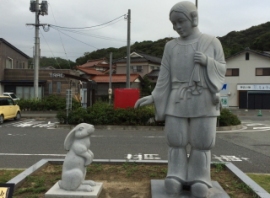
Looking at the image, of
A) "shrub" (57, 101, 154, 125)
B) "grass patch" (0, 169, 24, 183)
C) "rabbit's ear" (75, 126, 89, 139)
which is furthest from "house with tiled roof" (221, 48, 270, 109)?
"rabbit's ear" (75, 126, 89, 139)

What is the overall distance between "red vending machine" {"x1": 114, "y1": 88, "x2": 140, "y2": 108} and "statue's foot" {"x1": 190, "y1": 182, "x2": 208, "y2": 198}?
38.7 ft

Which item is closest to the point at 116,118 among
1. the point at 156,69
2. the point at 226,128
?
the point at 226,128

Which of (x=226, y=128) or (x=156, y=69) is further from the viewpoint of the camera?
(x=156, y=69)

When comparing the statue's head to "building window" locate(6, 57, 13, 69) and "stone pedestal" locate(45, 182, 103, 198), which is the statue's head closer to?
"stone pedestal" locate(45, 182, 103, 198)

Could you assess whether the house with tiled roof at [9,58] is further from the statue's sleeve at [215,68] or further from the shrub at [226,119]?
the statue's sleeve at [215,68]

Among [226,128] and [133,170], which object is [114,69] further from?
[133,170]

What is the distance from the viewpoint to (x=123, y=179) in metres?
5.31

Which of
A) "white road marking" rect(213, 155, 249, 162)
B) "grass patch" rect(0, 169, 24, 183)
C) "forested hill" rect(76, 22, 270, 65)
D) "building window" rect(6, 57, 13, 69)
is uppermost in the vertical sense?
"forested hill" rect(76, 22, 270, 65)

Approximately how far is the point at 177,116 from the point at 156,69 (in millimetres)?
38895

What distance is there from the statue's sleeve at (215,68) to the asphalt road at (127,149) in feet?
11.6

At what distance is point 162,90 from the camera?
14.3 feet

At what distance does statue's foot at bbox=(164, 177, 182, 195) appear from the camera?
4082 mm

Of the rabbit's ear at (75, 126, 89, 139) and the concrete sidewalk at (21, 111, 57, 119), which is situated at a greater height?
the rabbit's ear at (75, 126, 89, 139)

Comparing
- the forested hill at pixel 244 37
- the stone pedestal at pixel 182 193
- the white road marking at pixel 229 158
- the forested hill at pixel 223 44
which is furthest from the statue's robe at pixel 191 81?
the forested hill at pixel 244 37
